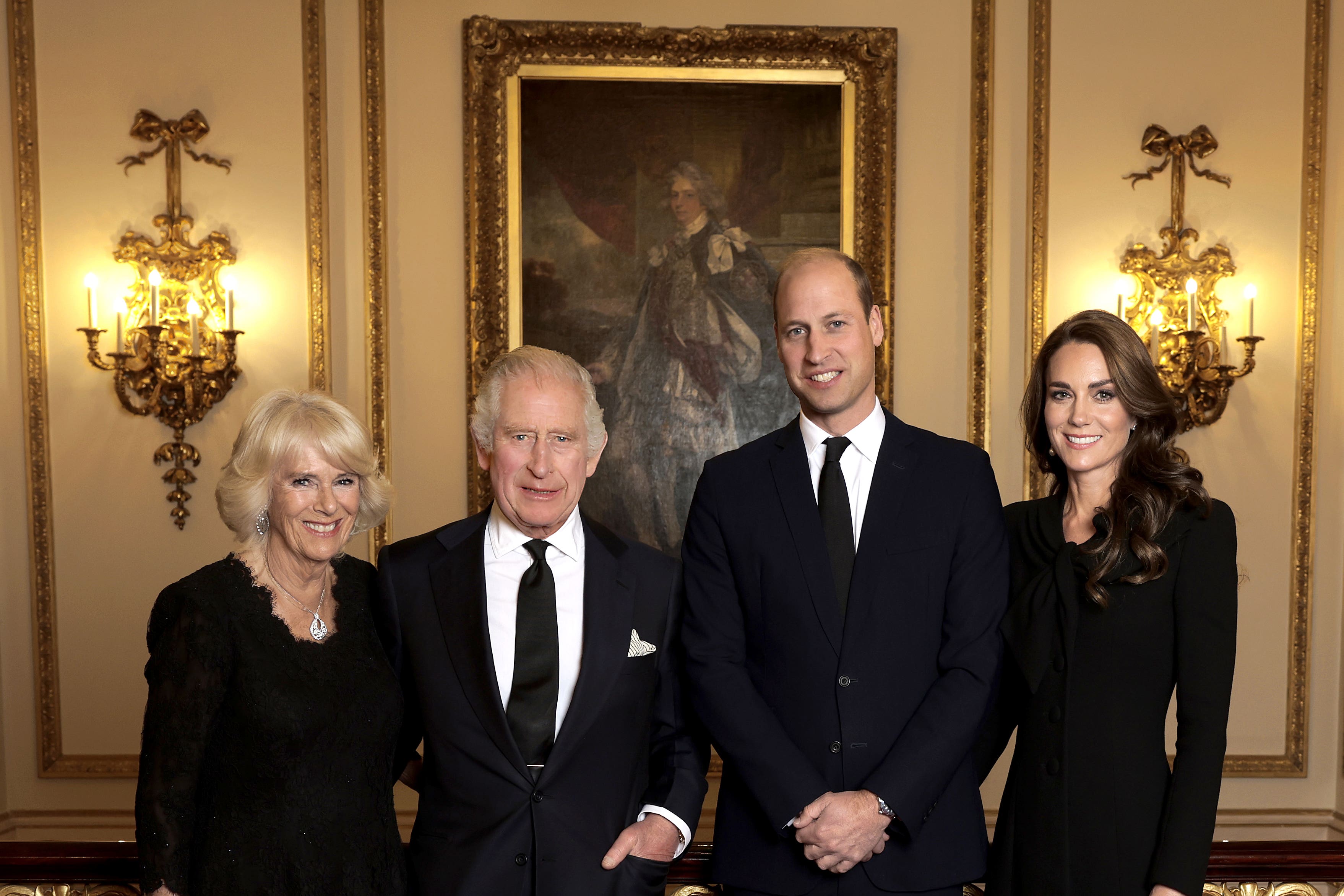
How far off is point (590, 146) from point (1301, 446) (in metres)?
3.79

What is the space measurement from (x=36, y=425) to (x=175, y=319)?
2.76 feet

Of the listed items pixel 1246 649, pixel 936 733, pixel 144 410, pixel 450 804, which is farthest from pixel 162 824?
pixel 1246 649

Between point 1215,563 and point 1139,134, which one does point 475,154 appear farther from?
point 1215,563

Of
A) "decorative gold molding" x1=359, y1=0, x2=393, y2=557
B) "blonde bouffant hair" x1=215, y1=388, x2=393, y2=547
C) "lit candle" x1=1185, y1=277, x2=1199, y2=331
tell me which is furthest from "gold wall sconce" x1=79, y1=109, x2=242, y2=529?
"lit candle" x1=1185, y1=277, x2=1199, y2=331

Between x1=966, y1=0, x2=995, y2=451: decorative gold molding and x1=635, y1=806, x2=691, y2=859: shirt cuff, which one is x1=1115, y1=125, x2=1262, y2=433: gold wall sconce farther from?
x1=635, y1=806, x2=691, y2=859: shirt cuff

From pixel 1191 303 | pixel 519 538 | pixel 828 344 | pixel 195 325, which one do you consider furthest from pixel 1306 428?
pixel 195 325

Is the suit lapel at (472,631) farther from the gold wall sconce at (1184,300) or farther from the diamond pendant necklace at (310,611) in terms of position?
the gold wall sconce at (1184,300)

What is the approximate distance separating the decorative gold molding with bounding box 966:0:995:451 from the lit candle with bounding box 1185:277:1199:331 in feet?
3.02

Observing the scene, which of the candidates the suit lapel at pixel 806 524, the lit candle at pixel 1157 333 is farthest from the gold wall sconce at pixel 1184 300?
the suit lapel at pixel 806 524

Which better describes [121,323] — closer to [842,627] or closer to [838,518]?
[838,518]

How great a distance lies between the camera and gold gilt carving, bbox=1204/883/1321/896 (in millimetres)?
2180

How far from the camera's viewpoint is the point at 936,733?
6.77 feet

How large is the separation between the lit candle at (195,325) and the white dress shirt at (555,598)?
3240 mm

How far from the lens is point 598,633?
2180 mm
